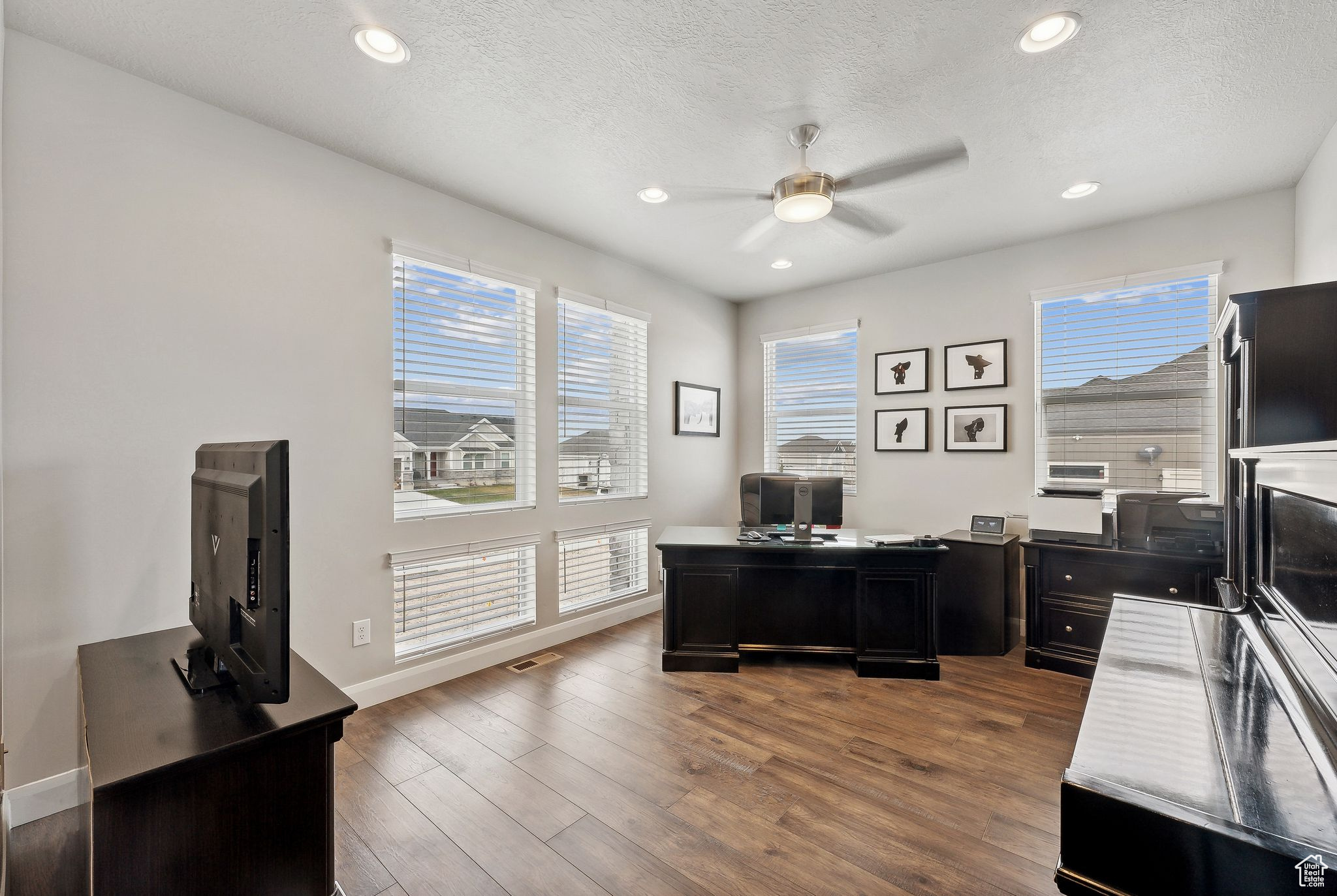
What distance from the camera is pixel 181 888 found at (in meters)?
1.18

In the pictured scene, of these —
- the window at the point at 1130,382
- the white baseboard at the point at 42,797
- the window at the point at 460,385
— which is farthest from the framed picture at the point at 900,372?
the white baseboard at the point at 42,797

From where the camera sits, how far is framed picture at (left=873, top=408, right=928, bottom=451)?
4453 mm

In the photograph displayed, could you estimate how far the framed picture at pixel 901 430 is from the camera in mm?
4453

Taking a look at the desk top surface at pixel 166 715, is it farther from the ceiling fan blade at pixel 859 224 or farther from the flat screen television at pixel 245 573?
the ceiling fan blade at pixel 859 224

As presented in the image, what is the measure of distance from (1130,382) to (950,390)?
3.49 feet

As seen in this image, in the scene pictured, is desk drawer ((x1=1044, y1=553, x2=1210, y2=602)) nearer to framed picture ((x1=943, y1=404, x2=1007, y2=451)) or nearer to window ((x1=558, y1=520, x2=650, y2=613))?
framed picture ((x1=943, y1=404, x2=1007, y2=451))

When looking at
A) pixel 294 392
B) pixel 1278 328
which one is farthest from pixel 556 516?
pixel 1278 328

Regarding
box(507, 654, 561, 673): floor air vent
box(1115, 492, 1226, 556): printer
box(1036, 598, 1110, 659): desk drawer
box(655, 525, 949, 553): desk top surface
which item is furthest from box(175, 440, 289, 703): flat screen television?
box(1115, 492, 1226, 556): printer

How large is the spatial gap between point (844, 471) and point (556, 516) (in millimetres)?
2521

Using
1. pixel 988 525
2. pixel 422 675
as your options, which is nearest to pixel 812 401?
pixel 988 525

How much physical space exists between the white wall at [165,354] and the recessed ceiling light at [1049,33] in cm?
280

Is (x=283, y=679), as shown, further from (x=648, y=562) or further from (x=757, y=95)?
(x=648, y=562)

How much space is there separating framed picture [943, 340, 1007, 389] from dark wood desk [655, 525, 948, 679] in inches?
61.4

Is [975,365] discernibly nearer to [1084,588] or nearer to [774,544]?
[1084,588]
